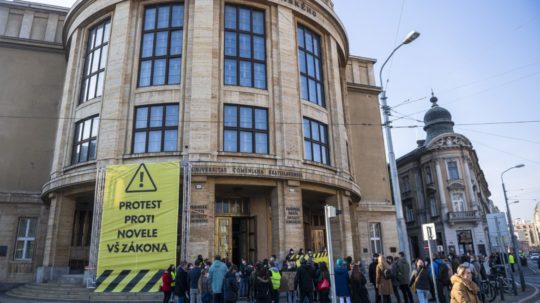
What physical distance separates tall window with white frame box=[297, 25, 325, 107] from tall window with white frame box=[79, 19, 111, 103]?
11.9m

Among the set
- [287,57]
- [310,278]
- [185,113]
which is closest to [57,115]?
[185,113]

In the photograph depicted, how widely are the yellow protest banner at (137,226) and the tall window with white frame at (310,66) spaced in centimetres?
1046

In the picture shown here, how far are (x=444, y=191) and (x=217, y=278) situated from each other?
45.5 meters

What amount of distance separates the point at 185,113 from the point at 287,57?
23.1 feet

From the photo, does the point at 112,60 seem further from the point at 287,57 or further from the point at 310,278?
the point at 310,278

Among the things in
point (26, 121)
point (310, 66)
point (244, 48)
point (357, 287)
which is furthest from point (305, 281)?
point (26, 121)

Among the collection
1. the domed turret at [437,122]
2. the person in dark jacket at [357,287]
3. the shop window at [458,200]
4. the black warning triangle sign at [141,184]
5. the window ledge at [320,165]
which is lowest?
the person in dark jacket at [357,287]

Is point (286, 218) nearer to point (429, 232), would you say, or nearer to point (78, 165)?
point (429, 232)

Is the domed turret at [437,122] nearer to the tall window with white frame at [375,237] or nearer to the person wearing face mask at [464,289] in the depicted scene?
the tall window with white frame at [375,237]

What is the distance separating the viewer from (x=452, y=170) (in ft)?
167

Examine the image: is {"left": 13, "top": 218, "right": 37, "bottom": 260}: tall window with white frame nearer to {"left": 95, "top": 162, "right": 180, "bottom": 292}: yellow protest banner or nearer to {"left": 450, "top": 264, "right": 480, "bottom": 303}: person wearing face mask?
{"left": 95, "top": 162, "right": 180, "bottom": 292}: yellow protest banner

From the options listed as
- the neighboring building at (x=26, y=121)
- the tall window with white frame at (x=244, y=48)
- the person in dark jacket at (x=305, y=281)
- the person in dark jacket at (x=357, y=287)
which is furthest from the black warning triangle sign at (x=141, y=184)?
the neighboring building at (x=26, y=121)

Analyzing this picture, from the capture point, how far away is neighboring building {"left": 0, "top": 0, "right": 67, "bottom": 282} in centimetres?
2324

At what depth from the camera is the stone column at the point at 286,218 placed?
61.5ft
